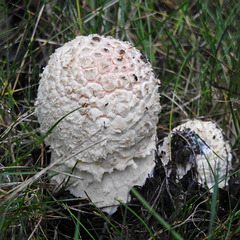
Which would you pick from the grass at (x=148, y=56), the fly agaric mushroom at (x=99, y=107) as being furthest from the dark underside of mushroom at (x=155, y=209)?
the fly agaric mushroom at (x=99, y=107)

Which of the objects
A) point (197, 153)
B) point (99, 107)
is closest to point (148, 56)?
point (197, 153)

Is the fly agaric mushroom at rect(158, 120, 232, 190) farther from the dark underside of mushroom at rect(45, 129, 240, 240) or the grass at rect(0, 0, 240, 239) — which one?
the grass at rect(0, 0, 240, 239)

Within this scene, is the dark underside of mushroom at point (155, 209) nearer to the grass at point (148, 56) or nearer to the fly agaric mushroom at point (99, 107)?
the grass at point (148, 56)

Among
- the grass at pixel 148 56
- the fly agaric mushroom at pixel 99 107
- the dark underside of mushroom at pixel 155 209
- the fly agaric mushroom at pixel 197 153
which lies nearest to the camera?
the fly agaric mushroom at pixel 99 107

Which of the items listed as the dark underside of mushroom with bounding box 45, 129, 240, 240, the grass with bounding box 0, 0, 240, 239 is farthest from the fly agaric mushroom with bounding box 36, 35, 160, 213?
the grass with bounding box 0, 0, 240, 239

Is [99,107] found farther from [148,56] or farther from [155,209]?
[148,56]

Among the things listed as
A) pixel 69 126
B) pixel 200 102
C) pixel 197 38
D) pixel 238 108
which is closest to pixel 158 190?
pixel 69 126

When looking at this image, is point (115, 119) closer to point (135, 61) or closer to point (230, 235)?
point (135, 61)
